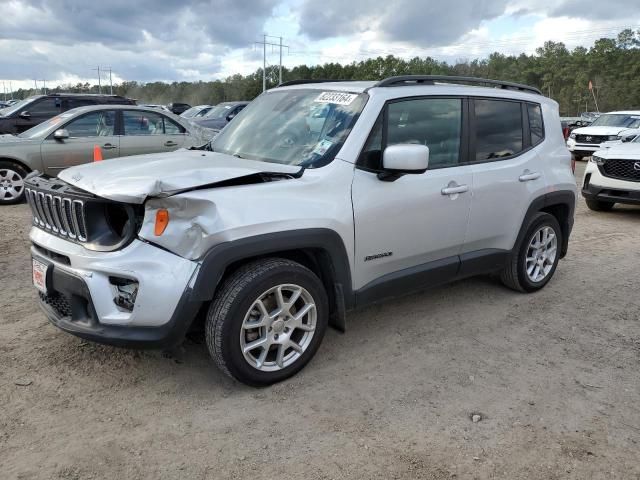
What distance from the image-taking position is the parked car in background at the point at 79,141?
870 cm

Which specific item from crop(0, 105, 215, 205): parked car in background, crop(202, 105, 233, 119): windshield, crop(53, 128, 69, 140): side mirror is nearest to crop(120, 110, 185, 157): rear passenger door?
crop(0, 105, 215, 205): parked car in background

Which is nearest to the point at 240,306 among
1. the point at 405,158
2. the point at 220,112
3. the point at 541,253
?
the point at 405,158

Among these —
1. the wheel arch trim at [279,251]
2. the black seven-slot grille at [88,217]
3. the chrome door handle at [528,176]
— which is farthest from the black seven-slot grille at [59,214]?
the chrome door handle at [528,176]

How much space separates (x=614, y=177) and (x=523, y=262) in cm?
513

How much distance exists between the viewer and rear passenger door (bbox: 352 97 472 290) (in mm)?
3568

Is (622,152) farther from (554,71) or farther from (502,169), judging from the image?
(554,71)

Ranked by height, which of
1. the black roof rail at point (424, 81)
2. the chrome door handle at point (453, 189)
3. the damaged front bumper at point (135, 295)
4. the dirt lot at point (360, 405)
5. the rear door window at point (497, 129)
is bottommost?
the dirt lot at point (360, 405)

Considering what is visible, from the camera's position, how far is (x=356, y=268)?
356 cm

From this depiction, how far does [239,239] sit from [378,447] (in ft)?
4.30

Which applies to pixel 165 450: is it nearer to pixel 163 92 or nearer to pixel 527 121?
pixel 527 121

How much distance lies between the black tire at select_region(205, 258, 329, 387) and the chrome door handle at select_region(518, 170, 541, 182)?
2.31m

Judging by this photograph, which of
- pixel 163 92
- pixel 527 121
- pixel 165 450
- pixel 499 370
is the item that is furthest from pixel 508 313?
pixel 163 92

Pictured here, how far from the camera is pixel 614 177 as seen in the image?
29.1ft

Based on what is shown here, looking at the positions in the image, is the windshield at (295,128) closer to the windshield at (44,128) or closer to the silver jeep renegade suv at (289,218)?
the silver jeep renegade suv at (289,218)
